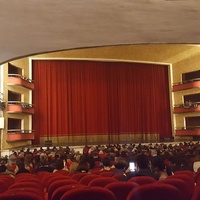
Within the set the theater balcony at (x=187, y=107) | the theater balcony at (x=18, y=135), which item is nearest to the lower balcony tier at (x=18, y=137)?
the theater balcony at (x=18, y=135)

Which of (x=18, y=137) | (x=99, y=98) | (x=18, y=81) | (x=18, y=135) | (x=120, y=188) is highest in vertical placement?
(x=18, y=81)

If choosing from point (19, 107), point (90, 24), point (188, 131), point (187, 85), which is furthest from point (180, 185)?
point (187, 85)

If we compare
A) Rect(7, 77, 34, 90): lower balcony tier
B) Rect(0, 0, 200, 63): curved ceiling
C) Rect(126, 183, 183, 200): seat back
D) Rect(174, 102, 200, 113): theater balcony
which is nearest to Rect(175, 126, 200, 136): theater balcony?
Rect(174, 102, 200, 113): theater balcony

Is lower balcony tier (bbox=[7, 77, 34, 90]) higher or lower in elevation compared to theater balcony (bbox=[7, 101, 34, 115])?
higher

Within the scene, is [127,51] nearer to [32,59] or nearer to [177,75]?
[177,75]

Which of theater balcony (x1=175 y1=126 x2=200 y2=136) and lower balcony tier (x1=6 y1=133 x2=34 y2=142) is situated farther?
theater balcony (x1=175 y1=126 x2=200 y2=136)

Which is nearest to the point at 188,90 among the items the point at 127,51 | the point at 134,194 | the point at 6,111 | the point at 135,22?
the point at 127,51

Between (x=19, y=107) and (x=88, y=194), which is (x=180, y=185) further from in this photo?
(x=19, y=107)

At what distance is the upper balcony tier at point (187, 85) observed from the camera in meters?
24.8

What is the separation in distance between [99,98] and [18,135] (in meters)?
8.04

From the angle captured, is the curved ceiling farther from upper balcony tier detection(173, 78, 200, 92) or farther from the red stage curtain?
upper balcony tier detection(173, 78, 200, 92)

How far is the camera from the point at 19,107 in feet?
69.0

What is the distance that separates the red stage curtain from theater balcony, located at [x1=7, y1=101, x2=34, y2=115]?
192 centimetres

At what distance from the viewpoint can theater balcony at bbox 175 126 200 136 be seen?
24250 mm
